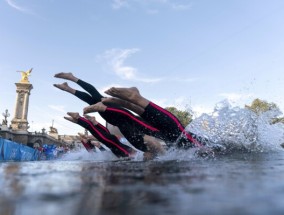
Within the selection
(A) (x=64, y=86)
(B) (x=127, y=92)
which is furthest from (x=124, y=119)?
(A) (x=64, y=86)

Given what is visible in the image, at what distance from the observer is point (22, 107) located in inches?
2509

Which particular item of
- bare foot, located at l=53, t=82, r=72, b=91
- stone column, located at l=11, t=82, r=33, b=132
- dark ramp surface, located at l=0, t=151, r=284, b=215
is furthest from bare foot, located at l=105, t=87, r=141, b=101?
stone column, located at l=11, t=82, r=33, b=132

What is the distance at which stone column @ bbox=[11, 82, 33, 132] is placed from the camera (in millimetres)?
61875

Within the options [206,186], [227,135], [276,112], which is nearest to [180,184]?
[206,186]

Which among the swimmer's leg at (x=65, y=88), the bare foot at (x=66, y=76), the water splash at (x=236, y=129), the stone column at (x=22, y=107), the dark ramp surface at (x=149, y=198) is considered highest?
the stone column at (x=22, y=107)

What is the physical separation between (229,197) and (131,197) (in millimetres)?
354

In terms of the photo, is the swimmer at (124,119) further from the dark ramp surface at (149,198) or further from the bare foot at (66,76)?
the dark ramp surface at (149,198)

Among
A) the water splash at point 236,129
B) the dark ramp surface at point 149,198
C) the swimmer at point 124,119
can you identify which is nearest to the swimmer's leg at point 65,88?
the swimmer at point 124,119

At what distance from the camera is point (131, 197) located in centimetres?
116

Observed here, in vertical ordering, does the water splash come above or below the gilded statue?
below

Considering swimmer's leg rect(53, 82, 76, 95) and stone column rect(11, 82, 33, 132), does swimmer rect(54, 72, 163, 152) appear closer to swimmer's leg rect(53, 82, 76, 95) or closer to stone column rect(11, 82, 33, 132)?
swimmer's leg rect(53, 82, 76, 95)

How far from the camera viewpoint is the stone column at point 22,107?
61875 millimetres

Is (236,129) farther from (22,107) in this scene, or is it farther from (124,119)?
(22,107)

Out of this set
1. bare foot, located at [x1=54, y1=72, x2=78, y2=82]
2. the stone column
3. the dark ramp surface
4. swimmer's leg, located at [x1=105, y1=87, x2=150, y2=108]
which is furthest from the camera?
the stone column
